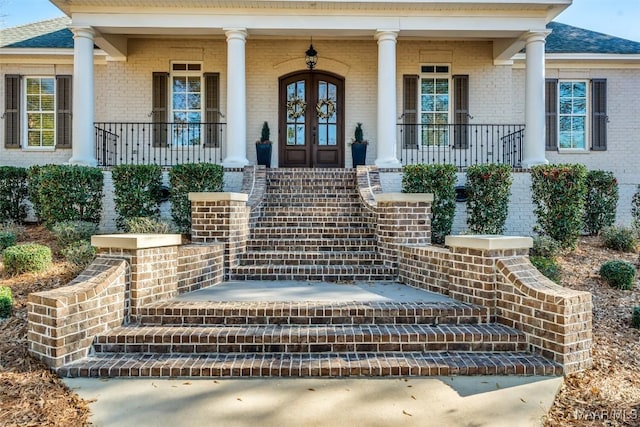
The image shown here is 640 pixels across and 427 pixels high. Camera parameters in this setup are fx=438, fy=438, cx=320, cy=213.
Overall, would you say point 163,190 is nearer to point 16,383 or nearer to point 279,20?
point 279,20

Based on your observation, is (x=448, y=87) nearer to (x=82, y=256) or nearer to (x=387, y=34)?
(x=387, y=34)

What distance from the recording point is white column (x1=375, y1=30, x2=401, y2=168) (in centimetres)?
895

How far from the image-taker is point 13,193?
860 cm

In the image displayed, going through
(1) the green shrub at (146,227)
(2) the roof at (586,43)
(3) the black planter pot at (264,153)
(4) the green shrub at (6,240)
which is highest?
(2) the roof at (586,43)

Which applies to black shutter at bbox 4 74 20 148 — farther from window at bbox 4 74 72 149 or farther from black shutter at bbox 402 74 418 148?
black shutter at bbox 402 74 418 148

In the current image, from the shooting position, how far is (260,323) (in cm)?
402

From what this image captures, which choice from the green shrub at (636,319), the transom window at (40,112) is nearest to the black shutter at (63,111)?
the transom window at (40,112)

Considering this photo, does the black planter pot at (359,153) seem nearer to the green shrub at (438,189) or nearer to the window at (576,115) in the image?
the green shrub at (438,189)

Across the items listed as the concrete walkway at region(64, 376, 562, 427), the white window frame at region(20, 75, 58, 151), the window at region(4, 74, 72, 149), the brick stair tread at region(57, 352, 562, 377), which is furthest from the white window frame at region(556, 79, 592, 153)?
the white window frame at region(20, 75, 58, 151)

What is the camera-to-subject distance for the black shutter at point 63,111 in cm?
1076

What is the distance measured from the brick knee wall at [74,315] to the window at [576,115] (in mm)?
10678

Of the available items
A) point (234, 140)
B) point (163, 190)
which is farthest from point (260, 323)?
point (234, 140)

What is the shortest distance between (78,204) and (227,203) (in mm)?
3583

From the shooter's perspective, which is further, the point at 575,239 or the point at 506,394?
the point at 575,239
